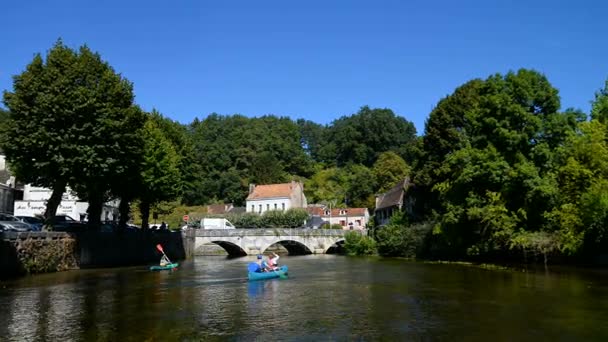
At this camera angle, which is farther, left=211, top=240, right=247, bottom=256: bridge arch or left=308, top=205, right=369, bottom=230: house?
left=308, top=205, right=369, bottom=230: house

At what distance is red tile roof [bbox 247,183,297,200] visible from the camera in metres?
114

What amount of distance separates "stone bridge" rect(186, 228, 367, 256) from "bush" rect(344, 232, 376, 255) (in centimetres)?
334

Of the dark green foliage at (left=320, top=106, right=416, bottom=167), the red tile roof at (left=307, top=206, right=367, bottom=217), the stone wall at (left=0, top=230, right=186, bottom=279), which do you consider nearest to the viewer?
the stone wall at (left=0, top=230, right=186, bottom=279)

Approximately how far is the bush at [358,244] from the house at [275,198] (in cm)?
3093

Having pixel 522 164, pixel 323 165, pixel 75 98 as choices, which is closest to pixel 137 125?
pixel 75 98

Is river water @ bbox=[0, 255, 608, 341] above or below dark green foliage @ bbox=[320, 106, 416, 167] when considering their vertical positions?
below

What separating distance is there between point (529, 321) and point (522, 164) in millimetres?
26511

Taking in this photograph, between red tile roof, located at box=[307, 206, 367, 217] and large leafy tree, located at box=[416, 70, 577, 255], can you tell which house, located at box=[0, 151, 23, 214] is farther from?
red tile roof, located at box=[307, 206, 367, 217]

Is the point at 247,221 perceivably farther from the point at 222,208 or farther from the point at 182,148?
the point at 182,148

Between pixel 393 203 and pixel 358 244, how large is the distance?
883 cm

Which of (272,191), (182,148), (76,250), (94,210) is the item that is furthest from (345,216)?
(76,250)

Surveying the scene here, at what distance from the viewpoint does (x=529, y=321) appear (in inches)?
787

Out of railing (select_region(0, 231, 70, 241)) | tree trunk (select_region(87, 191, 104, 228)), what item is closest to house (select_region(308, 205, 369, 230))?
tree trunk (select_region(87, 191, 104, 228))

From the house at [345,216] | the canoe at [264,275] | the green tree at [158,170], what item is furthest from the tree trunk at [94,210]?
the house at [345,216]
